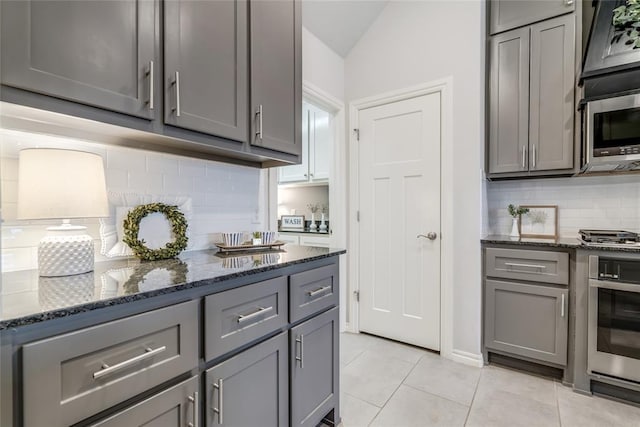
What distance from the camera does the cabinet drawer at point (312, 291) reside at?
4.45ft

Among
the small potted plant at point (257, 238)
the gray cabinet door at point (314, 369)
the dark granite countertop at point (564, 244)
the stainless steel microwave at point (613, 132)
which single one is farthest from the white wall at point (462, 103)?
the small potted plant at point (257, 238)

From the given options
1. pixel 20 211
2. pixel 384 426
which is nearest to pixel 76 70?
pixel 20 211

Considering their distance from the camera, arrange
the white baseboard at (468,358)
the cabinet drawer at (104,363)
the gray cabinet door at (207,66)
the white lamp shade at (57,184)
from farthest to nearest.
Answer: the white baseboard at (468,358) < the gray cabinet door at (207,66) < the white lamp shade at (57,184) < the cabinet drawer at (104,363)

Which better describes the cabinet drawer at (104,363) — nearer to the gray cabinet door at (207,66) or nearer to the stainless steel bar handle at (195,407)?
the stainless steel bar handle at (195,407)

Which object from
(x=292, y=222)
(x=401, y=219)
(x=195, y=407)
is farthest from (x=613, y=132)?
(x=292, y=222)

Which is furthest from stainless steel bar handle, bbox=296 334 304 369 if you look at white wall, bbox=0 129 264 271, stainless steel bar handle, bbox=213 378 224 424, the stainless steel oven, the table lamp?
the stainless steel oven

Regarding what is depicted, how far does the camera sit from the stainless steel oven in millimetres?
1843

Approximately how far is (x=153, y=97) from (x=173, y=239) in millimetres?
634

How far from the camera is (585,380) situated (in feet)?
6.49

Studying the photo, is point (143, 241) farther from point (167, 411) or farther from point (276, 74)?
point (276, 74)

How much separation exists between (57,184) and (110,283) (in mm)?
361

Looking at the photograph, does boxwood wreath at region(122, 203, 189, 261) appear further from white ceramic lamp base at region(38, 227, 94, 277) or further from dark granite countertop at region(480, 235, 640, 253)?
dark granite countertop at region(480, 235, 640, 253)

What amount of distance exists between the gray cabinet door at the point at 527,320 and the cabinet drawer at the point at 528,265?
0.21ft

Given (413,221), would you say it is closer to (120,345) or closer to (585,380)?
(585,380)
